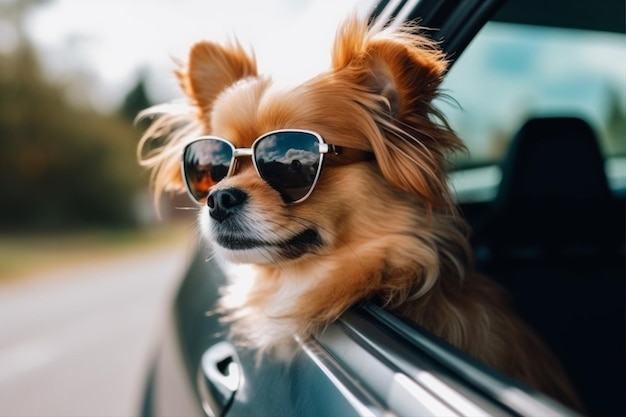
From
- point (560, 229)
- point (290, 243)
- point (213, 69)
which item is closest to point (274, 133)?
point (290, 243)

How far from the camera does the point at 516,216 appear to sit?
348cm

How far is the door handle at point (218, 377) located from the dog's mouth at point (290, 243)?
0.34m

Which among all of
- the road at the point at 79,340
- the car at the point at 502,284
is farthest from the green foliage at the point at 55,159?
the car at the point at 502,284

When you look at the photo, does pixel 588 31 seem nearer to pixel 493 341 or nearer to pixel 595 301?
pixel 595 301

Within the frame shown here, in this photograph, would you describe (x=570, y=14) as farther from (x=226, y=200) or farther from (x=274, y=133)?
(x=226, y=200)

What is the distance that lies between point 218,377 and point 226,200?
55 cm

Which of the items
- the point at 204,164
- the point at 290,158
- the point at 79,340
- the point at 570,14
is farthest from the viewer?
the point at 79,340

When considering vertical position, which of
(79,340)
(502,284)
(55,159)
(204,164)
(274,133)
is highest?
(274,133)

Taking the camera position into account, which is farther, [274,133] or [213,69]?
[213,69]

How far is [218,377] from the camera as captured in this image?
2203 mm

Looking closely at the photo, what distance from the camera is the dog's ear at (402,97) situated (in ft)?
6.89

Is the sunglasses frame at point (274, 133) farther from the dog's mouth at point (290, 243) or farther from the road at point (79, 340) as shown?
the road at point (79, 340)

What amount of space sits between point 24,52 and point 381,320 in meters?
27.1

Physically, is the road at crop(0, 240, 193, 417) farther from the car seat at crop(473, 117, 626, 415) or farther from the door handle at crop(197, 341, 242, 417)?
the car seat at crop(473, 117, 626, 415)
